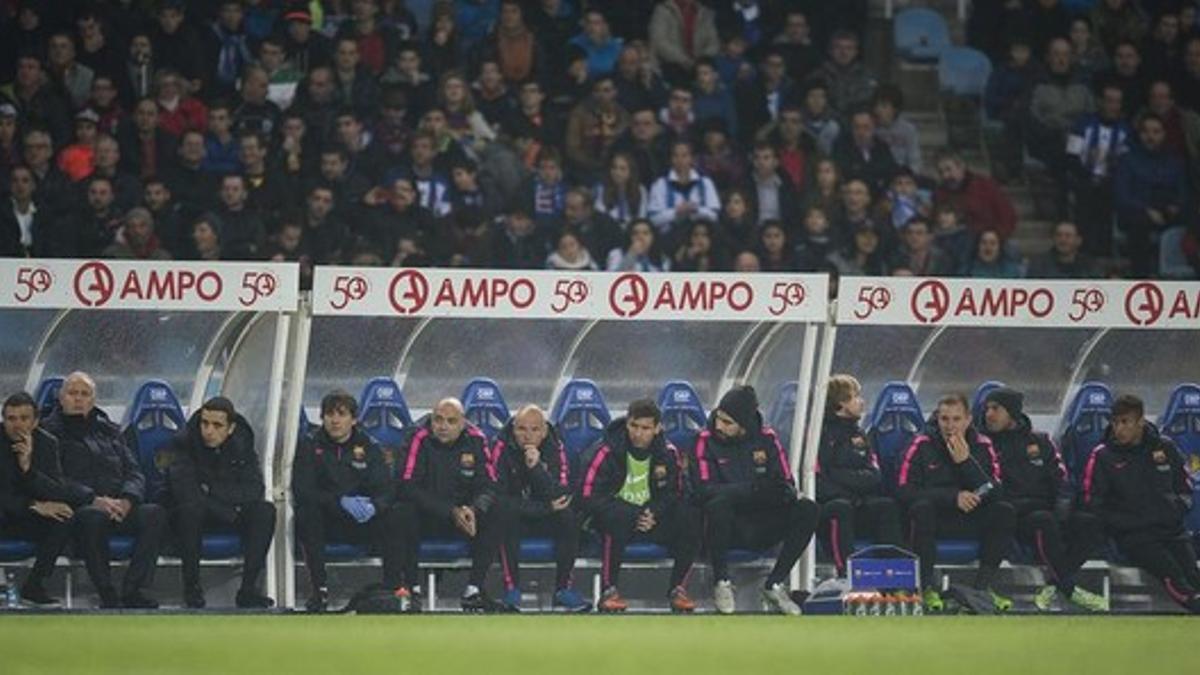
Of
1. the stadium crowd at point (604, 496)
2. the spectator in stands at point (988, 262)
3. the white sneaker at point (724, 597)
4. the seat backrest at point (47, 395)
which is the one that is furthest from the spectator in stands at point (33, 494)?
the spectator in stands at point (988, 262)

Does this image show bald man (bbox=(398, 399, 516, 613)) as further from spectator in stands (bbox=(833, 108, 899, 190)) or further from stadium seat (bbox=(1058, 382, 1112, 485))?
spectator in stands (bbox=(833, 108, 899, 190))

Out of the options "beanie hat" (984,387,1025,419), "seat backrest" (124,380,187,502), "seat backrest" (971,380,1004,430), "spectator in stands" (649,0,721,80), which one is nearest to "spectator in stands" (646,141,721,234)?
"spectator in stands" (649,0,721,80)

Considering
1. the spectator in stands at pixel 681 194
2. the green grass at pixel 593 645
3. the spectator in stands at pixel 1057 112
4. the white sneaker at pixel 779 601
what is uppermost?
the spectator in stands at pixel 1057 112

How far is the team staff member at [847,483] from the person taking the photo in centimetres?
1809

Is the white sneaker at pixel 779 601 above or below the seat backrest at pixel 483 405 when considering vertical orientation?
below

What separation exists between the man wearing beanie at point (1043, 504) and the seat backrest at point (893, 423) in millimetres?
448

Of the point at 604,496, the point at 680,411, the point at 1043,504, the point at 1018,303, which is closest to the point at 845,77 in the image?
the point at 1018,303

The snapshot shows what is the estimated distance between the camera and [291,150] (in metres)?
23.7

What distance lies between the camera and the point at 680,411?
1841cm

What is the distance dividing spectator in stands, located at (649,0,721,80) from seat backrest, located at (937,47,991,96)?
205cm

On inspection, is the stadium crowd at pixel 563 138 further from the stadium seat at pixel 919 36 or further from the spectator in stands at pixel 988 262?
the stadium seat at pixel 919 36

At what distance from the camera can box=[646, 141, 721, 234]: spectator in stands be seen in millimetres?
23719

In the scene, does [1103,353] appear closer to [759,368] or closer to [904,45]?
[759,368]

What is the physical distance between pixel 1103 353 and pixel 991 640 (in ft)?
8.27
